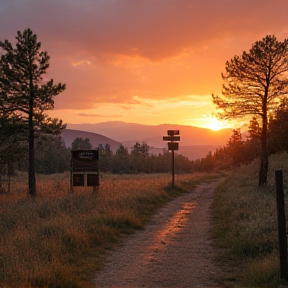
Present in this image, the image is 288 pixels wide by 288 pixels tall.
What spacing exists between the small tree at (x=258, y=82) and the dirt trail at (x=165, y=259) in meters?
12.3

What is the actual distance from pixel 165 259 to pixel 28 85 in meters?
18.5

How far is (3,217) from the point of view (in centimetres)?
1442

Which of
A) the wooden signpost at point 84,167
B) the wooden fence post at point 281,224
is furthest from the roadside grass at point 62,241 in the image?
the wooden signpost at point 84,167

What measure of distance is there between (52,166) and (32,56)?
81733 millimetres

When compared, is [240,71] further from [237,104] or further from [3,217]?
[3,217]

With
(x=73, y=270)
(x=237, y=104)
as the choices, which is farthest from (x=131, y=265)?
(x=237, y=104)

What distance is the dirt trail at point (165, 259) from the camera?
23.0 feet

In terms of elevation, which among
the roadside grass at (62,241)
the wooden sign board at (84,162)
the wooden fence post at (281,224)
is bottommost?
the roadside grass at (62,241)

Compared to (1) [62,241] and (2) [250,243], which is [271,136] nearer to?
(2) [250,243]

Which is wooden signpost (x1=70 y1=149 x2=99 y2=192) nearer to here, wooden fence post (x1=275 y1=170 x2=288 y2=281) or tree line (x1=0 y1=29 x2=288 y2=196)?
tree line (x1=0 y1=29 x2=288 y2=196)

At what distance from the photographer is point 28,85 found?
23.8 metres

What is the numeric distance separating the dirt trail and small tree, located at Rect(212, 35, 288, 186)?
40.4ft

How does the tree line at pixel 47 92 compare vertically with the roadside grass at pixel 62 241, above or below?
above

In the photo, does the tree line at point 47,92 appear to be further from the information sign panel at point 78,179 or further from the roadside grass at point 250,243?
the roadside grass at point 250,243
